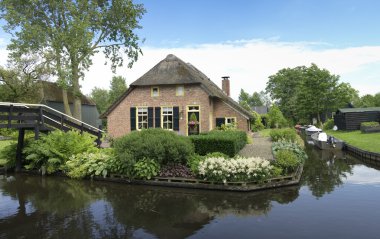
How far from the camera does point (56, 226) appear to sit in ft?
24.5

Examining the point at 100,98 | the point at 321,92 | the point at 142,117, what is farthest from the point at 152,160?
the point at 100,98

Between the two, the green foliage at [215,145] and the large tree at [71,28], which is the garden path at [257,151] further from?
the large tree at [71,28]

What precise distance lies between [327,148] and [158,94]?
1437 centimetres

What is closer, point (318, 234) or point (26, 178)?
point (318, 234)

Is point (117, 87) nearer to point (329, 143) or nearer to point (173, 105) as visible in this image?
point (173, 105)

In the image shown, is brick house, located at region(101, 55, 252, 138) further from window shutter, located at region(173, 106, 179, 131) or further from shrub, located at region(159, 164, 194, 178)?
shrub, located at region(159, 164, 194, 178)

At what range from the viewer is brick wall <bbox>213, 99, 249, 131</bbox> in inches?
910

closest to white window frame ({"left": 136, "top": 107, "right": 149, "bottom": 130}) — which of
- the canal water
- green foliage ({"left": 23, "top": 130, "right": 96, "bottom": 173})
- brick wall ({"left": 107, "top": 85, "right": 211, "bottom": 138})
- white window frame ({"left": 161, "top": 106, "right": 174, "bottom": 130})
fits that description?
brick wall ({"left": 107, "top": 85, "right": 211, "bottom": 138})

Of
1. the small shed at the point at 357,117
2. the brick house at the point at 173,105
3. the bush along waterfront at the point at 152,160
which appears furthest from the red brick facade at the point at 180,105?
the small shed at the point at 357,117

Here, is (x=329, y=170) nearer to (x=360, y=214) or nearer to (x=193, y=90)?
(x=360, y=214)

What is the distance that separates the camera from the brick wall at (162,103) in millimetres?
23469

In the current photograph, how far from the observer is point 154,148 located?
11539mm

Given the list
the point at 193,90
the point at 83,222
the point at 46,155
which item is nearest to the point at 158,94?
the point at 193,90

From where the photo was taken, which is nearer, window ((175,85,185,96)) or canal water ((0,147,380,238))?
canal water ((0,147,380,238))
